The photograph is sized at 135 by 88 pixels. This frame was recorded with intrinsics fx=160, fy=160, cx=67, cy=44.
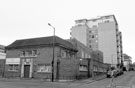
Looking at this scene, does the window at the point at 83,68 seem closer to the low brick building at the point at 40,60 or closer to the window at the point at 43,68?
the low brick building at the point at 40,60

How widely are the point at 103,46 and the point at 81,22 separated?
2064 cm

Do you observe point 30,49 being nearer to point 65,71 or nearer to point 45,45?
point 45,45

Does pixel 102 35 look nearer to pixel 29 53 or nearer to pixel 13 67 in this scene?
pixel 29 53

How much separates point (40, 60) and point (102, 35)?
5407 cm

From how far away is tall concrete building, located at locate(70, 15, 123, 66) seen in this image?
7638 cm

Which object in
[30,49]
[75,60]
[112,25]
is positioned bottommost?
[75,60]

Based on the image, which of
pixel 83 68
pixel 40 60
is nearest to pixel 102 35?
pixel 83 68

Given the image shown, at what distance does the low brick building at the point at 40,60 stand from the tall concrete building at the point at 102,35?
4461 centimetres

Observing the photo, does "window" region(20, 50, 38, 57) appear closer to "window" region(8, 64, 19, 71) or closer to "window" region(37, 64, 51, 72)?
"window" region(8, 64, 19, 71)

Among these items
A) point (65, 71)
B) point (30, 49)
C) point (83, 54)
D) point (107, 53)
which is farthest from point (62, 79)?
point (107, 53)

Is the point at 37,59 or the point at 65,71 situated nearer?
the point at 65,71

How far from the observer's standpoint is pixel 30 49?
106 ft

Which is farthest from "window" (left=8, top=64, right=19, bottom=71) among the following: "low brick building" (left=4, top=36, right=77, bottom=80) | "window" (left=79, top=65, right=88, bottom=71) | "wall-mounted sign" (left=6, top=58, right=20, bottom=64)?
"window" (left=79, top=65, right=88, bottom=71)

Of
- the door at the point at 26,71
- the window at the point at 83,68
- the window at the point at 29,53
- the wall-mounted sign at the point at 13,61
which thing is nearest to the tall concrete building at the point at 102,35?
the window at the point at 83,68
